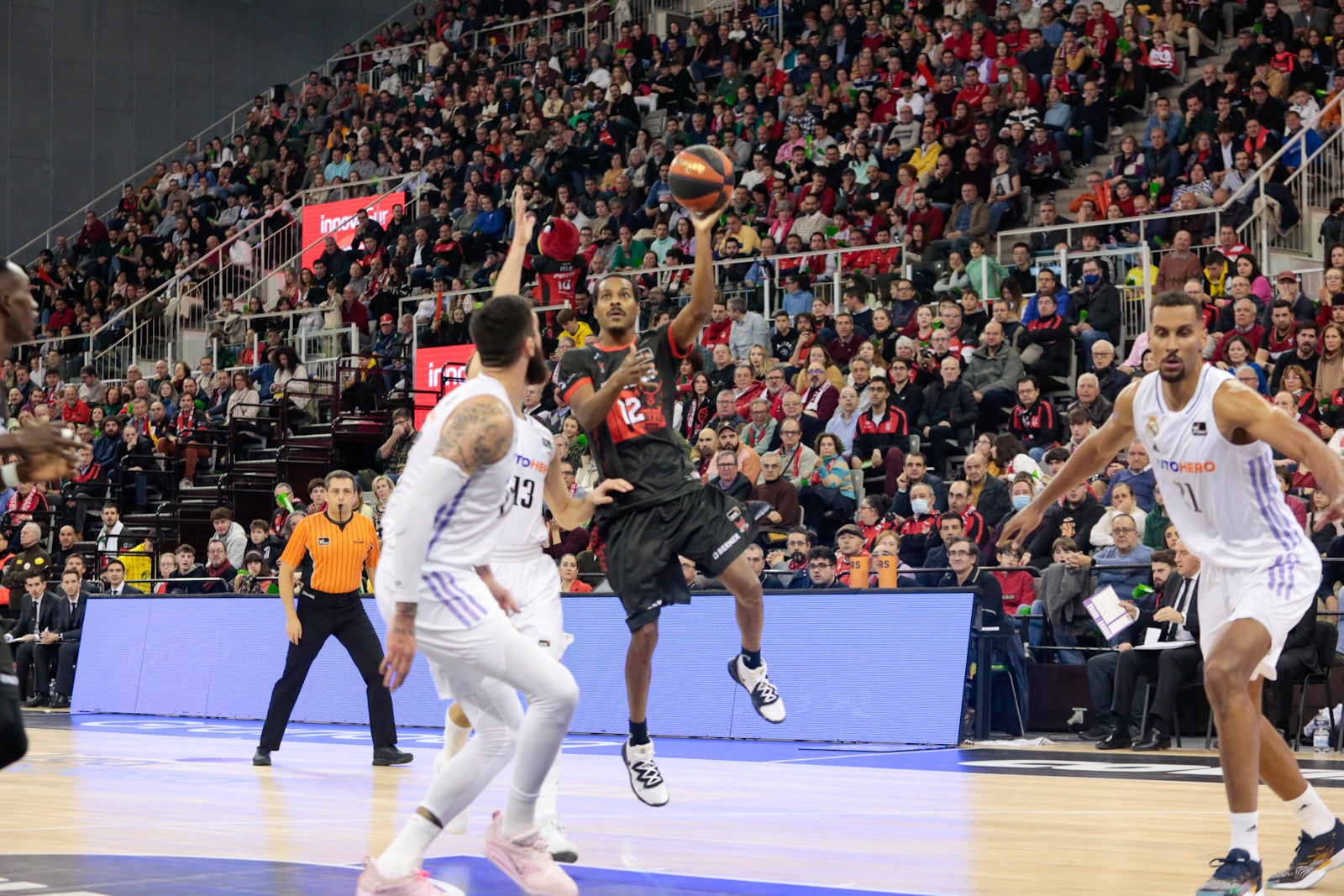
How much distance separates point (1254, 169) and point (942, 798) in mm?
11124

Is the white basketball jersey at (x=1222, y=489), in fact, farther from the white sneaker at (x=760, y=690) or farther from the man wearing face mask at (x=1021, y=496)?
the man wearing face mask at (x=1021, y=496)

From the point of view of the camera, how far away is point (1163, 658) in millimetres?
12508

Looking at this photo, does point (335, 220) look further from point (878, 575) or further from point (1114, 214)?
point (878, 575)

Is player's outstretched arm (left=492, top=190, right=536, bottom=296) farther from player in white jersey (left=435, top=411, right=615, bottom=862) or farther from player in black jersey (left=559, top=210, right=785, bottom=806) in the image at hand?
player in white jersey (left=435, top=411, right=615, bottom=862)

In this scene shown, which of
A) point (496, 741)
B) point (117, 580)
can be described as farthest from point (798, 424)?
point (496, 741)

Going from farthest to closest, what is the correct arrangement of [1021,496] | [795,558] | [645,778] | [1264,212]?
1. [1264,212]
2. [795,558]
3. [1021,496]
4. [645,778]

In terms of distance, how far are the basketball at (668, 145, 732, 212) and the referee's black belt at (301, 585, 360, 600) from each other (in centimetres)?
573

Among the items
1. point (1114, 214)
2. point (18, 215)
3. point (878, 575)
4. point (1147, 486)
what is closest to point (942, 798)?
point (878, 575)

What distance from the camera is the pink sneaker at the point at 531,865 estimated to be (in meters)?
5.89

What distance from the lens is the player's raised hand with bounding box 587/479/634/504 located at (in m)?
7.48

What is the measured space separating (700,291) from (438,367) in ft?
51.6

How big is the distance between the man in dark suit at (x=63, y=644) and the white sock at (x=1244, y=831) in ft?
53.7

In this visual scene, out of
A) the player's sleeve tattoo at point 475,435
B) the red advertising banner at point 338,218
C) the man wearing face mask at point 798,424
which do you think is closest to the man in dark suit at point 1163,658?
the man wearing face mask at point 798,424

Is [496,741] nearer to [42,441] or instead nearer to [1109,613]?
[42,441]
